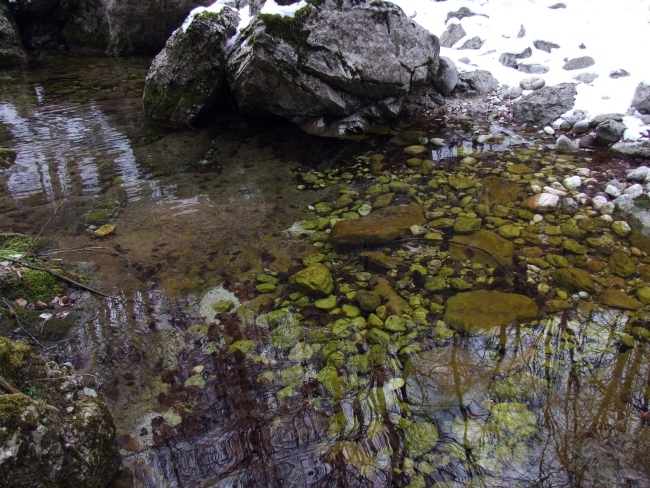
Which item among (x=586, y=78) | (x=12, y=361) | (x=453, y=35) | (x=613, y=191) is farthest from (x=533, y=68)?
(x=12, y=361)

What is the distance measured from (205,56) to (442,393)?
Result: 18.4 feet

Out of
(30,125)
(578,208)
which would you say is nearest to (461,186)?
(578,208)

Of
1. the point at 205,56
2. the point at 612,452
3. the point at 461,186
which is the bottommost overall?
the point at 612,452

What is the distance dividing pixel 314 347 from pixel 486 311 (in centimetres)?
126

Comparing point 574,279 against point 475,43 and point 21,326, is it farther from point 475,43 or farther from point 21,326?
point 475,43

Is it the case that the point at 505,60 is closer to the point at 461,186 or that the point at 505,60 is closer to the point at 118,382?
the point at 461,186

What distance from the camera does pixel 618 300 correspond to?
128 inches

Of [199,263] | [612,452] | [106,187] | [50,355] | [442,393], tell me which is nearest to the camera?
[612,452]

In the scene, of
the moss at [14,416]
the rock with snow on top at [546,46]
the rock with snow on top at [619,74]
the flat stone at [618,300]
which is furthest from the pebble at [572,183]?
the moss at [14,416]

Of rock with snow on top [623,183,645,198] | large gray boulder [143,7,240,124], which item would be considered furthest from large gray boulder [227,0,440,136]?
rock with snow on top [623,183,645,198]

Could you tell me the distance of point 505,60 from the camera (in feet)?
22.9

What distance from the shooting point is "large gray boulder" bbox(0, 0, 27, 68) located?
10422mm

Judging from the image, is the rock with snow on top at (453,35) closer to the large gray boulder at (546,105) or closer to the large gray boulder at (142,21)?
the large gray boulder at (546,105)

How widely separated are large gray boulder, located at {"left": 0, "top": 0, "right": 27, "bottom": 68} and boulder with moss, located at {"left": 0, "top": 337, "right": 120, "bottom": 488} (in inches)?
447
